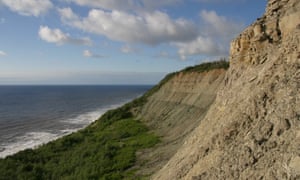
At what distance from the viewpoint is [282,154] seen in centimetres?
850

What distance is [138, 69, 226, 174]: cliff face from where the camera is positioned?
26.2m

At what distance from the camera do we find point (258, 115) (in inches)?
406

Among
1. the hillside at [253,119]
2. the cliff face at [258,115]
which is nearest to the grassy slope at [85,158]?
the hillside at [253,119]

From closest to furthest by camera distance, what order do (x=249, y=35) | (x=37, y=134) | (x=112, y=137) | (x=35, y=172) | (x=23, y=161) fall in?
(x=249, y=35)
(x=35, y=172)
(x=23, y=161)
(x=112, y=137)
(x=37, y=134)

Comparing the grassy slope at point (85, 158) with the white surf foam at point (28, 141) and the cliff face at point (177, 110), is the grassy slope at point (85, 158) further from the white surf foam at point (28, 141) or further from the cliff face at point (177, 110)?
the white surf foam at point (28, 141)

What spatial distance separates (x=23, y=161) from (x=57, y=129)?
27470mm

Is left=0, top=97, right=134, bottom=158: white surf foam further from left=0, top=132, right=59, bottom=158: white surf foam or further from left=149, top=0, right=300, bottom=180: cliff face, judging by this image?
left=149, top=0, right=300, bottom=180: cliff face

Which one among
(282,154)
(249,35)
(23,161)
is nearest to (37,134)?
(23,161)

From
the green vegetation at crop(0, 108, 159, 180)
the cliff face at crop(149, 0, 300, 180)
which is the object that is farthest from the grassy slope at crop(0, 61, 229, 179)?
the cliff face at crop(149, 0, 300, 180)

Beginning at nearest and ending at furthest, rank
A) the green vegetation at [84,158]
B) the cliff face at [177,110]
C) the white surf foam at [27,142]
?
the green vegetation at [84,158], the cliff face at [177,110], the white surf foam at [27,142]

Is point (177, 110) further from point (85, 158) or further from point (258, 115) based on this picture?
point (258, 115)

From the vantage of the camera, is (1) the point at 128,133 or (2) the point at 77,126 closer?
(1) the point at 128,133

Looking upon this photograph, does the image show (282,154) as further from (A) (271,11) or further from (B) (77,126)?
(B) (77,126)

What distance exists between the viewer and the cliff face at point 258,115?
8.81 metres
